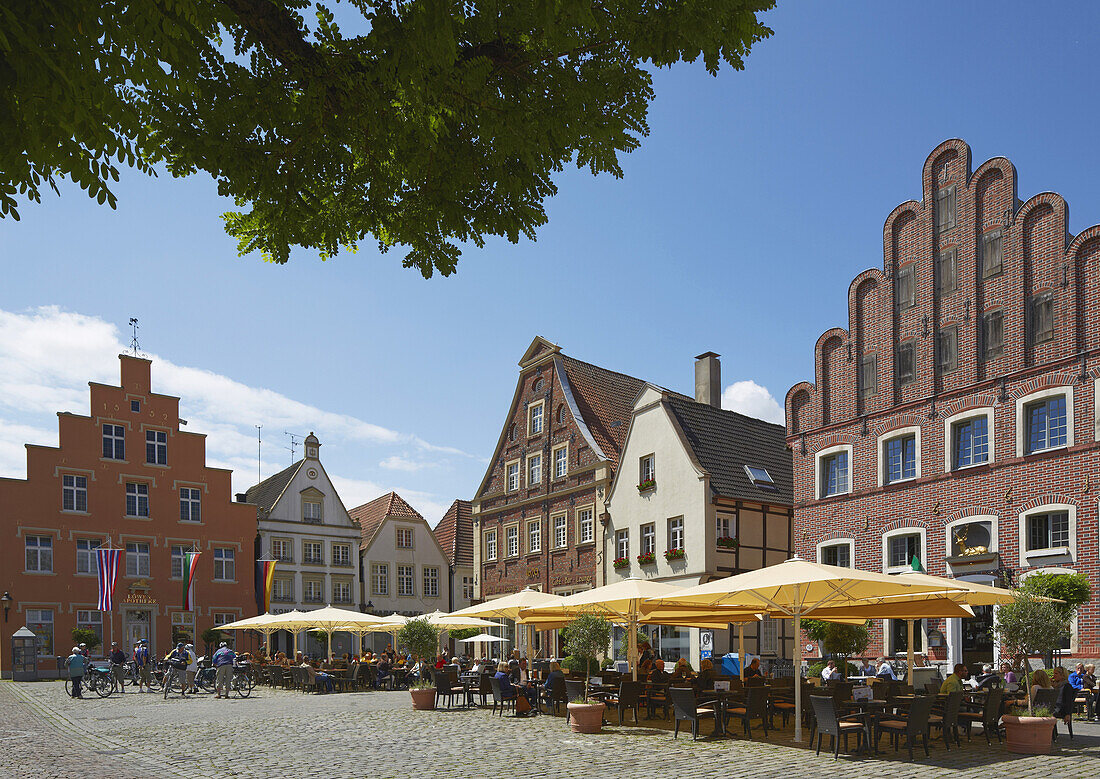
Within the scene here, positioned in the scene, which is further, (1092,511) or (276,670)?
(276,670)

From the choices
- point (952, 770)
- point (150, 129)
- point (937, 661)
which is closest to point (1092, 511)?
point (937, 661)

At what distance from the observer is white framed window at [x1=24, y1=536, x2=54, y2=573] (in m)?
40.4

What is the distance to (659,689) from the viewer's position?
18781 mm

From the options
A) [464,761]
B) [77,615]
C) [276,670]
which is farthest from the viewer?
[77,615]

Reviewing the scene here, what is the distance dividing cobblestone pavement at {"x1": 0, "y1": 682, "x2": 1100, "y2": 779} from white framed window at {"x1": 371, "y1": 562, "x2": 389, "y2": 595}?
99.7 feet

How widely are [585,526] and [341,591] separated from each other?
17785 mm

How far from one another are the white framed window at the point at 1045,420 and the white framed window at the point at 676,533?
40.5ft

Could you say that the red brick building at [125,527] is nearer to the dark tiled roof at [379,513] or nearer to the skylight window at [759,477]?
the dark tiled roof at [379,513]

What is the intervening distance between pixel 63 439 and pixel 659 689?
3243cm

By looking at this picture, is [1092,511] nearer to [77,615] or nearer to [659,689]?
[659,689]

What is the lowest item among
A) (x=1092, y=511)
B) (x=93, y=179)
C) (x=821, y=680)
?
(x=821, y=680)

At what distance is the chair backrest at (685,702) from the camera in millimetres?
15453

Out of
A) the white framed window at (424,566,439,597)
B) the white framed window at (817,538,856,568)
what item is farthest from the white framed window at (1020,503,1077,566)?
the white framed window at (424,566,439,597)

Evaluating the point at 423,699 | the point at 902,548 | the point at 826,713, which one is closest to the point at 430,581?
the point at 423,699
